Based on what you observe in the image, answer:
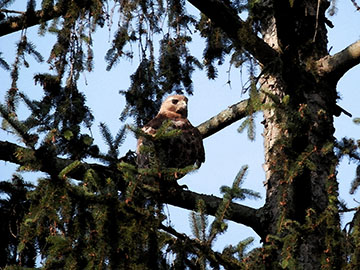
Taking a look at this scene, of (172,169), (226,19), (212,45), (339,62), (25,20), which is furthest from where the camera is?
(212,45)

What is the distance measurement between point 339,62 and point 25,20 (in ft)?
8.47

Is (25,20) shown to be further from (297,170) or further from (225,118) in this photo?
(297,170)

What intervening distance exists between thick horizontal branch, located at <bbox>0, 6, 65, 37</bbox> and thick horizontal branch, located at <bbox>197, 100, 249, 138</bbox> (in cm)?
183

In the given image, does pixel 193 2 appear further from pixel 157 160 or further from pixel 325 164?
pixel 157 160

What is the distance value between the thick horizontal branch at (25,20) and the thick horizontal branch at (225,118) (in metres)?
Result: 1.83

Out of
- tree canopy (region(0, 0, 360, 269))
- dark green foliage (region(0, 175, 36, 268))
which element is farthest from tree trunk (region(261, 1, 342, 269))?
dark green foliage (region(0, 175, 36, 268))

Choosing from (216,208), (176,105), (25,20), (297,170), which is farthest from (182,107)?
(297,170)

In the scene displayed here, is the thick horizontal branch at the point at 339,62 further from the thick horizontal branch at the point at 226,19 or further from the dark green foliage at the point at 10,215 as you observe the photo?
the dark green foliage at the point at 10,215

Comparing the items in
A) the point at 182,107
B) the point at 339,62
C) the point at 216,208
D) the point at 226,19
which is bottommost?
the point at 216,208

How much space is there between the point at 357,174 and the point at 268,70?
3.24ft

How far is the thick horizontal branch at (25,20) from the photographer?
5022 millimetres

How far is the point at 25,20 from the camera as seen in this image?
514 cm

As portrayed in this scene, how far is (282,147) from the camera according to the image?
320 centimetres

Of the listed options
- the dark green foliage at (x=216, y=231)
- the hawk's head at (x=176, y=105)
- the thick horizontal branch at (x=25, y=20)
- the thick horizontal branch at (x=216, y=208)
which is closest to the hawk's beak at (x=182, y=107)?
the hawk's head at (x=176, y=105)
